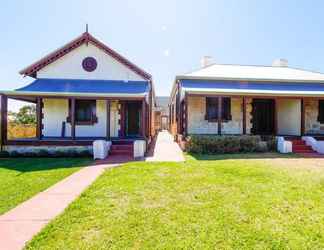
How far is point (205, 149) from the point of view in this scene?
12664 mm

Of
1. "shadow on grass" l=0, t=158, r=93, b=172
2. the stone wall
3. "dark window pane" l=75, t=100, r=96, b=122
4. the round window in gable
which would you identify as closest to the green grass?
"shadow on grass" l=0, t=158, r=93, b=172

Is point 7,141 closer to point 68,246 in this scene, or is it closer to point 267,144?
point 68,246

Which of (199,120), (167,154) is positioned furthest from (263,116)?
(167,154)

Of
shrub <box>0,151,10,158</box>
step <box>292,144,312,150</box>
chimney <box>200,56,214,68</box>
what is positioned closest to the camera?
shrub <box>0,151,10,158</box>

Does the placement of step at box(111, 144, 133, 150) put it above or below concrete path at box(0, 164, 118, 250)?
above

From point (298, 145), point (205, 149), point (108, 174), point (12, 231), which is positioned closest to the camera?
point (12, 231)

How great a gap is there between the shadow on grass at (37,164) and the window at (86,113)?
4.37 metres

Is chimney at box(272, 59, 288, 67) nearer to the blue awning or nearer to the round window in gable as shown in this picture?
the blue awning

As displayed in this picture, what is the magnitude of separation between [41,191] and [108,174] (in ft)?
6.92

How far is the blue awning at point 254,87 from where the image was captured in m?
14.4

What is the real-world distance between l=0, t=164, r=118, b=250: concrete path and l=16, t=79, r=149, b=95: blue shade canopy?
7.48 metres

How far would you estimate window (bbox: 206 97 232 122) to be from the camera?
16.2m

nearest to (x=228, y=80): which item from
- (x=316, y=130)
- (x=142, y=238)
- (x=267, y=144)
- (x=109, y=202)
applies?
(x=267, y=144)

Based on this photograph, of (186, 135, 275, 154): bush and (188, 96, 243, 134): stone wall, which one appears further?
(188, 96, 243, 134): stone wall
